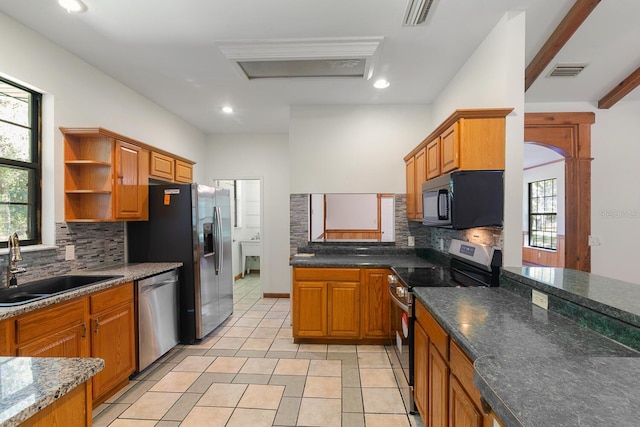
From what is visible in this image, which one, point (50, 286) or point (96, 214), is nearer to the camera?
point (50, 286)

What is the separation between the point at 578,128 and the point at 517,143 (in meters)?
2.46

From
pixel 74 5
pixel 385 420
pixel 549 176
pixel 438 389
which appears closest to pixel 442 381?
pixel 438 389

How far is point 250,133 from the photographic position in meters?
5.16

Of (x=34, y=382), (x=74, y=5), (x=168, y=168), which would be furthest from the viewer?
(x=168, y=168)

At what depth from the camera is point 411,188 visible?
138 inches

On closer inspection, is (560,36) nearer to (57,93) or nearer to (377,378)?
(377,378)

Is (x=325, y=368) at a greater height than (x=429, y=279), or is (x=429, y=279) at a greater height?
(x=429, y=279)

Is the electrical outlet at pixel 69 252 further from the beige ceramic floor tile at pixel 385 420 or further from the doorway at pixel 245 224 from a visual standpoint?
the doorway at pixel 245 224

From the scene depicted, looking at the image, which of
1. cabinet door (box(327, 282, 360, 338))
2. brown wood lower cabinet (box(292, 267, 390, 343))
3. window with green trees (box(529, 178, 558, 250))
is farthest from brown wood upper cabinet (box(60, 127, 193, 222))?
window with green trees (box(529, 178, 558, 250))

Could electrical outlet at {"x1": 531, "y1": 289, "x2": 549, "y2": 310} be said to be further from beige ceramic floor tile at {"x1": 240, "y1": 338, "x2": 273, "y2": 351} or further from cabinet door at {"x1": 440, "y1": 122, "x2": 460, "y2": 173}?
beige ceramic floor tile at {"x1": 240, "y1": 338, "x2": 273, "y2": 351}

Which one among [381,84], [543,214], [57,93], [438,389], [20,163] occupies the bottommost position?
[438,389]

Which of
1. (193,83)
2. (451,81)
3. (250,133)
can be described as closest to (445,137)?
(451,81)

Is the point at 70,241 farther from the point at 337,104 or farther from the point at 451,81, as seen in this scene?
the point at 451,81

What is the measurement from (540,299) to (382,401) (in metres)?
1.34
